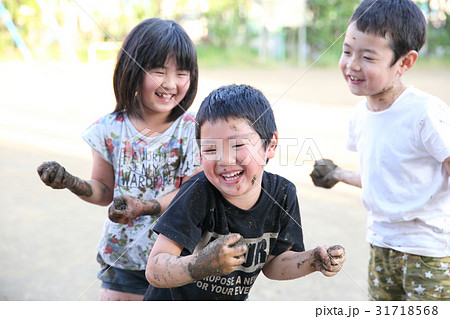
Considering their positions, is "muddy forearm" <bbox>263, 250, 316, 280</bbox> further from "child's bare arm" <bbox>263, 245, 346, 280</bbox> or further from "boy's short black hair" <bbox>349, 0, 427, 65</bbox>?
"boy's short black hair" <bbox>349, 0, 427, 65</bbox>

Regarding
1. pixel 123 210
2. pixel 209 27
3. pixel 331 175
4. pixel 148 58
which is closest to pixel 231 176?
pixel 123 210

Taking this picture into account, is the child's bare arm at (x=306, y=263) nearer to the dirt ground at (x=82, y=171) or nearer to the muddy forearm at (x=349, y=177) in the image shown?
the dirt ground at (x=82, y=171)

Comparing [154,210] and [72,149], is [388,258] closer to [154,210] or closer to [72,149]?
[154,210]

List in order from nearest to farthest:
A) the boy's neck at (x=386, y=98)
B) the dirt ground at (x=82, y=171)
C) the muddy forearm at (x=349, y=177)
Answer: the boy's neck at (x=386, y=98), the muddy forearm at (x=349, y=177), the dirt ground at (x=82, y=171)

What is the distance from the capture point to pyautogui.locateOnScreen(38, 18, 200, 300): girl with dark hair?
1.16 meters

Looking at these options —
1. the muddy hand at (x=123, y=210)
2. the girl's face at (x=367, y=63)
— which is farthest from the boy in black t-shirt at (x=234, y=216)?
the girl's face at (x=367, y=63)

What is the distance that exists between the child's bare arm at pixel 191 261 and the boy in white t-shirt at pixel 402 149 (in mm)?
503

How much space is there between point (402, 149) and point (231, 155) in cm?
45

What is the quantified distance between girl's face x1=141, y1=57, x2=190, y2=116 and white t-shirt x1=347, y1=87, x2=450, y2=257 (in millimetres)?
431

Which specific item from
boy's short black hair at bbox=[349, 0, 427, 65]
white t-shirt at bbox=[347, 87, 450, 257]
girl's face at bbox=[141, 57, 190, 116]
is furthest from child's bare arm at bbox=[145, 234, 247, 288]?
boy's short black hair at bbox=[349, 0, 427, 65]

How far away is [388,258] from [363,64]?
1.43ft

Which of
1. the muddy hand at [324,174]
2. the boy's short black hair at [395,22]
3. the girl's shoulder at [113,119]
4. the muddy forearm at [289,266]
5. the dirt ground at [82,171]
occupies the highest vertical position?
the boy's short black hair at [395,22]

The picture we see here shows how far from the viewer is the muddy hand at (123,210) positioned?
1.04 metres

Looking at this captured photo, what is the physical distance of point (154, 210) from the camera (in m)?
1.09
